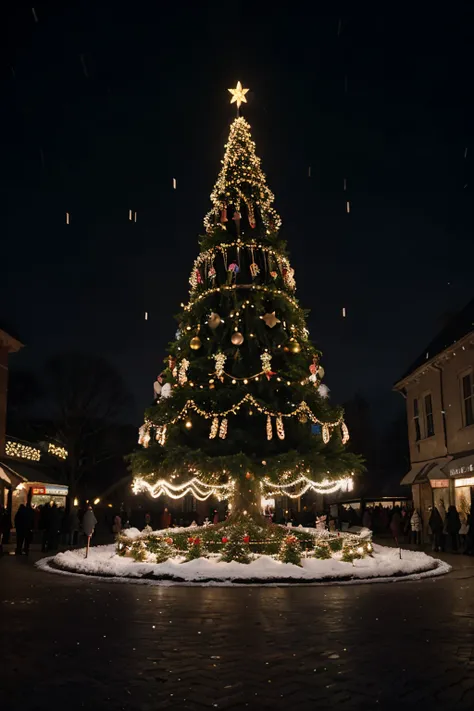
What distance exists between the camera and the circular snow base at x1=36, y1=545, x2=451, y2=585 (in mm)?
14883

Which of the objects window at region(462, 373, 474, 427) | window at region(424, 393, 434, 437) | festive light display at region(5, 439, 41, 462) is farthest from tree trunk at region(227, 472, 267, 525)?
festive light display at region(5, 439, 41, 462)

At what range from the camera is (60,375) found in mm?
48156

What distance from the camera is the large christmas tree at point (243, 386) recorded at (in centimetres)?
1889

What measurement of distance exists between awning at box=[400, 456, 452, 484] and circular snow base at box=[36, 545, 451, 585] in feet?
35.9

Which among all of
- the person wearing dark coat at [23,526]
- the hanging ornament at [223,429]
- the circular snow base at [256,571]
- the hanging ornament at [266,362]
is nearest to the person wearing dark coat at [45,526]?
the person wearing dark coat at [23,526]

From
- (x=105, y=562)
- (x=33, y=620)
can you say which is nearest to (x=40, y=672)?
(x=33, y=620)

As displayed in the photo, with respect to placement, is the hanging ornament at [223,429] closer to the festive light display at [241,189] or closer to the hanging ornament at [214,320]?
the hanging ornament at [214,320]

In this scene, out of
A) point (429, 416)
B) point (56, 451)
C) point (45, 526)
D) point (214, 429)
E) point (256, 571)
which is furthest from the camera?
point (56, 451)

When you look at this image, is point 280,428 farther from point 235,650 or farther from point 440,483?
point 440,483

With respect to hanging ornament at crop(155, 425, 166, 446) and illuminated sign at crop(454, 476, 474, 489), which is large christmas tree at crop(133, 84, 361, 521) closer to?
hanging ornament at crop(155, 425, 166, 446)

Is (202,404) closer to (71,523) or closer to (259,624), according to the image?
(259,624)

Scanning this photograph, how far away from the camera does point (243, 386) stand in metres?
19.2

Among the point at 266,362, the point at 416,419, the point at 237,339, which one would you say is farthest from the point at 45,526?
the point at 416,419

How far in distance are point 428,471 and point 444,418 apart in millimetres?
2397
